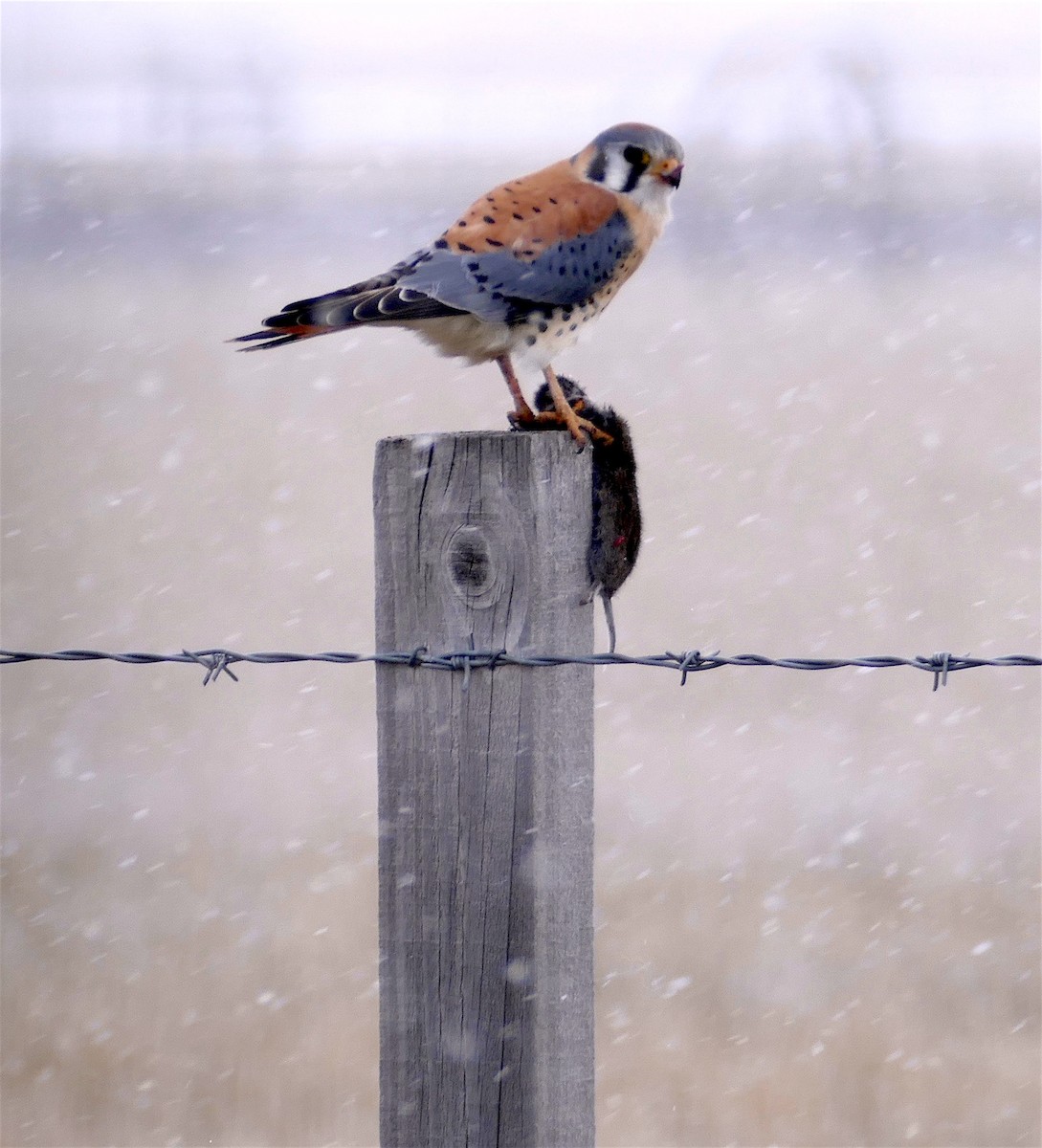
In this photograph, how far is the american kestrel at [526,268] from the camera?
2.74m

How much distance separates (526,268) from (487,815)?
1422 millimetres

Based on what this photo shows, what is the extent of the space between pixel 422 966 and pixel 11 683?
822 cm

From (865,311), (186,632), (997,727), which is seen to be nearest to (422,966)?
(997,727)

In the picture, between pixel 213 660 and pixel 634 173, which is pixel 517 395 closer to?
pixel 634 173

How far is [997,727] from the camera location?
26.2 ft

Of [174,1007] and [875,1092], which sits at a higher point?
[174,1007]

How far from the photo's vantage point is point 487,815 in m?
1.94

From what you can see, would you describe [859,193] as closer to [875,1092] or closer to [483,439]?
[875,1092]

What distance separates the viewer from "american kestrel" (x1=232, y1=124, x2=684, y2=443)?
2736 millimetres

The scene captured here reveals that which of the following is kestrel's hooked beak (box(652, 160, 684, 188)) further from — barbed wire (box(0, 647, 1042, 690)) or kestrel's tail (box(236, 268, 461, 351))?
barbed wire (box(0, 647, 1042, 690))

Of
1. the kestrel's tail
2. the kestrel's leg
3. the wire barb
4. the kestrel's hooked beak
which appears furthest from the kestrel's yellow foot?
the kestrel's hooked beak

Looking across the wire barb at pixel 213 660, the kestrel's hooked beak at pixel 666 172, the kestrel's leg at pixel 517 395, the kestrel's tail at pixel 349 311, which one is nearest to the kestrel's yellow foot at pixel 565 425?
the kestrel's leg at pixel 517 395

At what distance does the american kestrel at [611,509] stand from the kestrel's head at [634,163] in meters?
1.05

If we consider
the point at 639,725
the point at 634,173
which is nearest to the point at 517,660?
the point at 634,173
